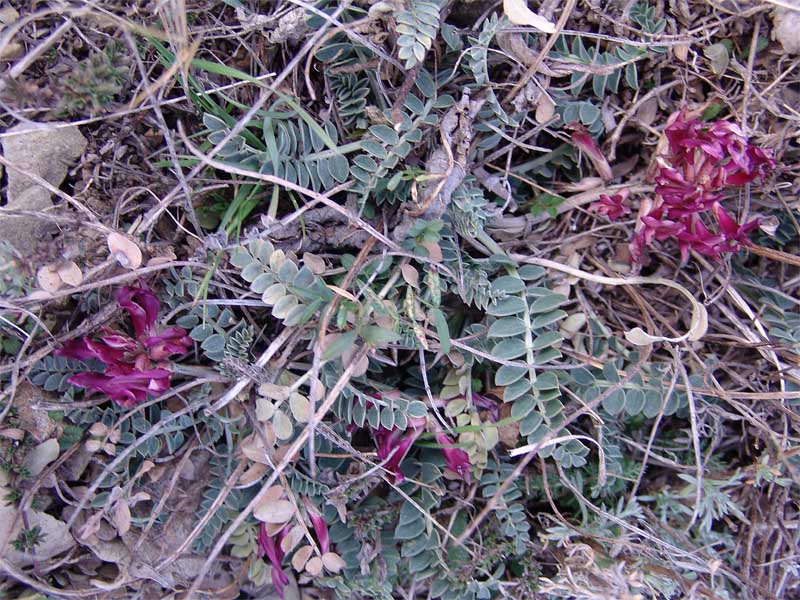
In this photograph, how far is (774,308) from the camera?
2145 mm

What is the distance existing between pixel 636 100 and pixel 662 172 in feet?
0.90

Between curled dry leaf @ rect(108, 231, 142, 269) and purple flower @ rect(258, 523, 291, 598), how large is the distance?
91cm

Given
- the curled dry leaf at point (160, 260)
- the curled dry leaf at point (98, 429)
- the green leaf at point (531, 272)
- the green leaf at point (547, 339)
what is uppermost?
the curled dry leaf at point (160, 260)

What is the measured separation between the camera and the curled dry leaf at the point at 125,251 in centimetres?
180

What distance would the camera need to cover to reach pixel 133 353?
1896 millimetres

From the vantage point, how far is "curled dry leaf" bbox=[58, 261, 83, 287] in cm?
177

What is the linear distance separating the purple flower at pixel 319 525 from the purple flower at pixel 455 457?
0.44 meters

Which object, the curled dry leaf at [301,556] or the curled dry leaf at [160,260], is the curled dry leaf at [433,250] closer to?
the curled dry leaf at [160,260]

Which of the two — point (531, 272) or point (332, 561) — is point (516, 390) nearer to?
point (531, 272)

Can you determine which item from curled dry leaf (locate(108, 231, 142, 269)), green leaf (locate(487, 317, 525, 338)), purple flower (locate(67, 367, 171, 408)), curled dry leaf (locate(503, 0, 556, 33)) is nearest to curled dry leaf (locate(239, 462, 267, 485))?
purple flower (locate(67, 367, 171, 408))

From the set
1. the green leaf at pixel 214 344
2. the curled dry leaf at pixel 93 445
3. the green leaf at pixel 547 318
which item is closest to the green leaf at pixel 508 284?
the green leaf at pixel 547 318

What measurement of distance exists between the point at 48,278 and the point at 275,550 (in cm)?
107

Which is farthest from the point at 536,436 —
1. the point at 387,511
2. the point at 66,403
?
the point at 66,403

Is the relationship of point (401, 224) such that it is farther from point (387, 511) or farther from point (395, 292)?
point (387, 511)
